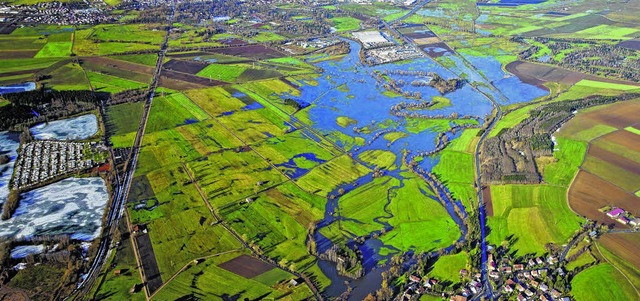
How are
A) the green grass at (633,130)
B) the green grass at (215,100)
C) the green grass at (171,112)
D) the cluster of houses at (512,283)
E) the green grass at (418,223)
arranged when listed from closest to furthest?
the cluster of houses at (512,283), the green grass at (418,223), the green grass at (633,130), the green grass at (171,112), the green grass at (215,100)

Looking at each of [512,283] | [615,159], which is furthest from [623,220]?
[512,283]

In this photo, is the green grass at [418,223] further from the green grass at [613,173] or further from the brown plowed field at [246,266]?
the green grass at [613,173]

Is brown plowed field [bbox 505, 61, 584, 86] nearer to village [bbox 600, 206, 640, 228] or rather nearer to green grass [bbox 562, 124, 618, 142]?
green grass [bbox 562, 124, 618, 142]

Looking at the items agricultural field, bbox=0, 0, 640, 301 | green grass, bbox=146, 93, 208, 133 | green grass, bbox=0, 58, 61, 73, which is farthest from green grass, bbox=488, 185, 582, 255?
green grass, bbox=0, 58, 61, 73

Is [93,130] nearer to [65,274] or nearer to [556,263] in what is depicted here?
[65,274]

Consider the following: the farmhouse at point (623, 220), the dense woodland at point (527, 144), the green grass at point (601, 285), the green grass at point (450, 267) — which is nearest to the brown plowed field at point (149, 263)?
the green grass at point (450, 267)

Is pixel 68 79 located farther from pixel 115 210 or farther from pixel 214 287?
pixel 214 287

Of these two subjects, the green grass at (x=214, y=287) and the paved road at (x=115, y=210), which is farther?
the paved road at (x=115, y=210)
